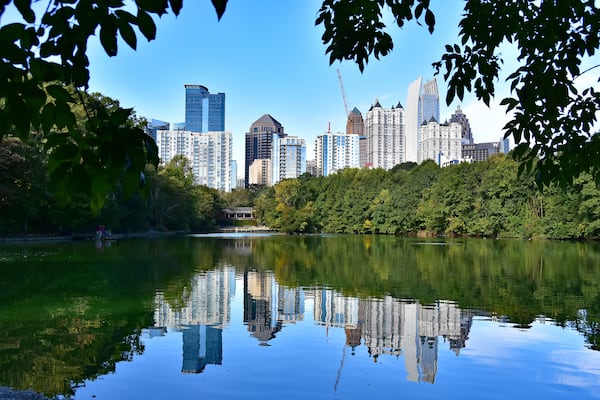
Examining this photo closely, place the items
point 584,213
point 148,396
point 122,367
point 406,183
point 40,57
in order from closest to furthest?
point 40,57 < point 148,396 < point 122,367 < point 584,213 < point 406,183

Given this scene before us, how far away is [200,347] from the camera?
27.7 feet

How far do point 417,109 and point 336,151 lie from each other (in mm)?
26271

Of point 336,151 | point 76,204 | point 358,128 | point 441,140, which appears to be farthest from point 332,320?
point 358,128

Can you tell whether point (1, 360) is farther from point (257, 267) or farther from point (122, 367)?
point (257, 267)

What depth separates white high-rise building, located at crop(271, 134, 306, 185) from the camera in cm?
15212

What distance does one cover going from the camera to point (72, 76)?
1.95 meters

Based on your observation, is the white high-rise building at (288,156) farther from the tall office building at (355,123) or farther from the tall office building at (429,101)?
the tall office building at (429,101)

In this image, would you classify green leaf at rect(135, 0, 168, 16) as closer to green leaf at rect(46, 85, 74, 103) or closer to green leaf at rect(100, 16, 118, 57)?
green leaf at rect(100, 16, 118, 57)

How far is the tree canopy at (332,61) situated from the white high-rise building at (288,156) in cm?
14782

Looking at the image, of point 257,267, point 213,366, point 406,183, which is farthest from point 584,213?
point 213,366

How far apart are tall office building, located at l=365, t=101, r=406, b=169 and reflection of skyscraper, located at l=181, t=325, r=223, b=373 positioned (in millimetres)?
144026

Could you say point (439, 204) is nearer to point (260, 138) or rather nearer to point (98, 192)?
point (98, 192)

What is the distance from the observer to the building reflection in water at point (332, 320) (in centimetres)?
825

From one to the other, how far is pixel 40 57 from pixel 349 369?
6.23 m
